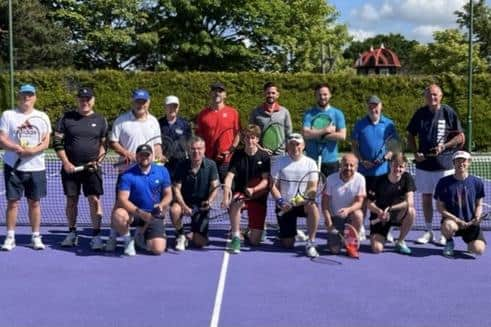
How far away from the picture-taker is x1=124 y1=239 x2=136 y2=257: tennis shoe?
22.3ft

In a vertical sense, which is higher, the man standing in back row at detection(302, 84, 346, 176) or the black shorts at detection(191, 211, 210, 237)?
the man standing in back row at detection(302, 84, 346, 176)

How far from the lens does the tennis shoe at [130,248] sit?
680cm

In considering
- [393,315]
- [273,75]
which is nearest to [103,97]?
[273,75]

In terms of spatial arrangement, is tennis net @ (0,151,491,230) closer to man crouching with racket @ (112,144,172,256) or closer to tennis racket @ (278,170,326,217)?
tennis racket @ (278,170,326,217)

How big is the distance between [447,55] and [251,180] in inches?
1391

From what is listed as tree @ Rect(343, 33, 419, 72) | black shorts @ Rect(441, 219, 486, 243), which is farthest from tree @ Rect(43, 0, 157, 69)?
tree @ Rect(343, 33, 419, 72)

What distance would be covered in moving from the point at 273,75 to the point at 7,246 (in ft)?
49.0

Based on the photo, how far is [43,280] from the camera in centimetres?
585

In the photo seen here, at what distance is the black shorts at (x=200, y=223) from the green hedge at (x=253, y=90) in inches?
542

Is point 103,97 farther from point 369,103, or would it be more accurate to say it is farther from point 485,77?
point 369,103

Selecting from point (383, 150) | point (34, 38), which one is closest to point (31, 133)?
point (383, 150)

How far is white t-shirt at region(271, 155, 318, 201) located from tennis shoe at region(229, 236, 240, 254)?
63cm

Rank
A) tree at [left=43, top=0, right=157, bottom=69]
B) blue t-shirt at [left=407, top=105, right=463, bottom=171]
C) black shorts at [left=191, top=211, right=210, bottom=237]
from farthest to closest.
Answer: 1. tree at [left=43, top=0, right=157, bottom=69]
2. blue t-shirt at [left=407, top=105, right=463, bottom=171]
3. black shorts at [left=191, top=211, right=210, bottom=237]

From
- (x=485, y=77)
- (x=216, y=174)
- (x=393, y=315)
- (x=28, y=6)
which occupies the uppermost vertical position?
(x=28, y=6)
